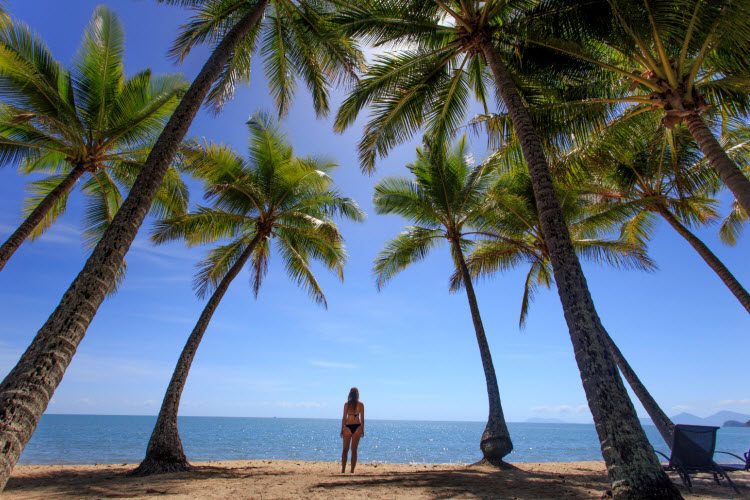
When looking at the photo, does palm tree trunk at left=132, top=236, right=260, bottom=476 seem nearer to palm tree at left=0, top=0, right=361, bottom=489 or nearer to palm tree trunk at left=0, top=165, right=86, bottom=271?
palm tree trunk at left=0, top=165, right=86, bottom=271

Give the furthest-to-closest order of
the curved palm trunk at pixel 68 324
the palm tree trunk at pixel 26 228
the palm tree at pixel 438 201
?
the palm tree at pixel 438 201 → the palm tree trunk at pixel 26 228 → the curved palm trunk at pixel 68 324

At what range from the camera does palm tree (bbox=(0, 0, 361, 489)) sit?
3.36m

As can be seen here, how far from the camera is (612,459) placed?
4078 mm

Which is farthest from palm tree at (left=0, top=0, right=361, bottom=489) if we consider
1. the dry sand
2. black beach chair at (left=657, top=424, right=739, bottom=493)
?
black beach chair at (left=657, top=424, right=739, bottom=493)

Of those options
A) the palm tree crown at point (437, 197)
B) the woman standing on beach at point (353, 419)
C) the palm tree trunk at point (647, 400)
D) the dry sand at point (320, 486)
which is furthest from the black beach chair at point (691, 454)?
the palm tree crown at point (437, 197)

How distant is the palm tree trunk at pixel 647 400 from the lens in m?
10.6

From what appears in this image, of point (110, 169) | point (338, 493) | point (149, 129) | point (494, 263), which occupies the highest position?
point (149, 129)

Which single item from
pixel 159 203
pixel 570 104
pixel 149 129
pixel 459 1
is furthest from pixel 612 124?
pixel 159 203

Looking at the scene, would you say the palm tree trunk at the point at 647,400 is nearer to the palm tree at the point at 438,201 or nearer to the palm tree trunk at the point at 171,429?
the palm tree at the point at 438,201

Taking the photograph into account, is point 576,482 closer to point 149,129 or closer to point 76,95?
point 149,129

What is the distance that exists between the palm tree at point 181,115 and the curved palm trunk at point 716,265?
9.26m

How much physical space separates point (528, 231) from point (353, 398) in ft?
27.3

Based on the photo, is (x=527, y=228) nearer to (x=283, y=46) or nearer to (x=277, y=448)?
(x=283, y=46)

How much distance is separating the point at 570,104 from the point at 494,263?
7676mm
